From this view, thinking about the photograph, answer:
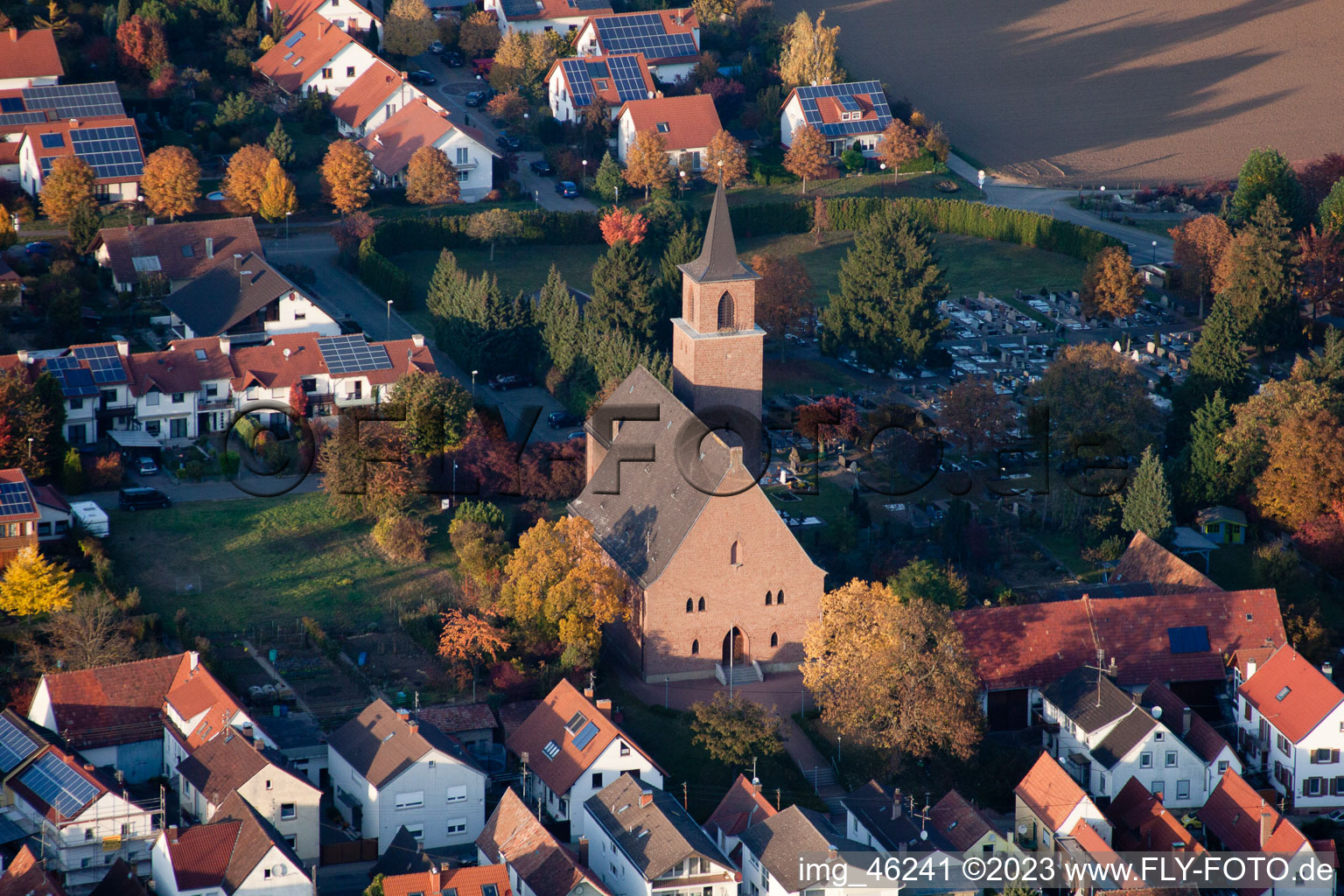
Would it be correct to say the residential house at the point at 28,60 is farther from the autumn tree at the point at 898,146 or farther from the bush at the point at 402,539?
the bush at the point at 402,539

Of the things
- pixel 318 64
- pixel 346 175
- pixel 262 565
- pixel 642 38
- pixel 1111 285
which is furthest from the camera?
pixel 642 38

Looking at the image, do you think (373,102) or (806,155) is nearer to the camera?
(806,155)

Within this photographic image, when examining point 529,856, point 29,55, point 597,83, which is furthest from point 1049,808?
point 29,55

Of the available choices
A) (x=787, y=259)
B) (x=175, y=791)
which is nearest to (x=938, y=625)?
(x=175, y=791)

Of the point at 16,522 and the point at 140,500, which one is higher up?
the point at 16,522

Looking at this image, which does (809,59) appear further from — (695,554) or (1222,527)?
(695,554)

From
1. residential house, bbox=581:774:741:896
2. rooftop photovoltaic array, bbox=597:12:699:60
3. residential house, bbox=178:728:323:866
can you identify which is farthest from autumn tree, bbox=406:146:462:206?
residential house, bbox=581:774:741:896
